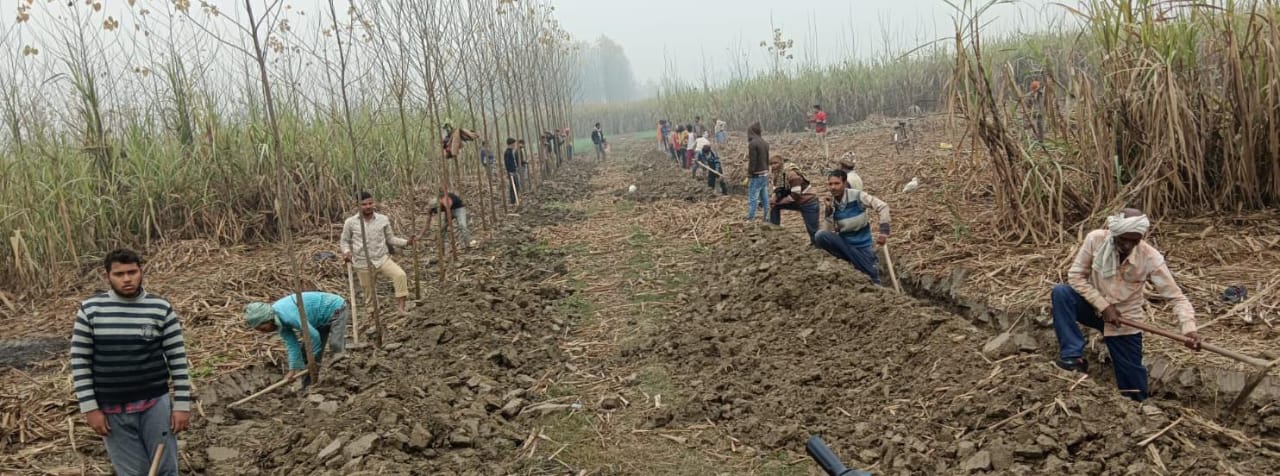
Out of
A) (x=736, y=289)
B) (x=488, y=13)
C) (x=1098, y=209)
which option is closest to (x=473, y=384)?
(x=736, y=289)

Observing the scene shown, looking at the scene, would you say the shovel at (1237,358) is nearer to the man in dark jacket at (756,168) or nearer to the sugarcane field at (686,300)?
the sugarcane field at (686,300)

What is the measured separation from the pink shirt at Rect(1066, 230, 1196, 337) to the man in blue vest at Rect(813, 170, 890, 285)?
2230mm

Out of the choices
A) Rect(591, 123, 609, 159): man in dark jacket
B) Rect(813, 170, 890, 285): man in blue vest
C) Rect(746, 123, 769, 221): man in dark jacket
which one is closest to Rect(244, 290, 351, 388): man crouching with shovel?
Rect(813, 170, 890, 285): man in blue vest

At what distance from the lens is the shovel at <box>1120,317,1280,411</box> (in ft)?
12.1

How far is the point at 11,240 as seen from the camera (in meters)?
6.99

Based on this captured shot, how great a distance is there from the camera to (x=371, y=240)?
678 cm

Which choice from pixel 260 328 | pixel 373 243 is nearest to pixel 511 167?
pixel 373 243

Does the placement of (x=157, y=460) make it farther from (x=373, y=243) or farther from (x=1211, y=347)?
(x=1211, y=347)

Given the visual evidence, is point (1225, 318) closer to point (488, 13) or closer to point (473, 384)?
point (473, 384)

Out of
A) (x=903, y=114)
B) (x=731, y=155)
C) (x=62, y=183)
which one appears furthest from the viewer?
(x=903, y=114)

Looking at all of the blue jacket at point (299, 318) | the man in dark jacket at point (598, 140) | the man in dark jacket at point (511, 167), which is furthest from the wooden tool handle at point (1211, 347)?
the man in dark jacket at point (598, 140)

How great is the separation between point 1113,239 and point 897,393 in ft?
4.53

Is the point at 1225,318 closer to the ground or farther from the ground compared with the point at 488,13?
closer to the ground

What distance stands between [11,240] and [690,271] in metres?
6.17
